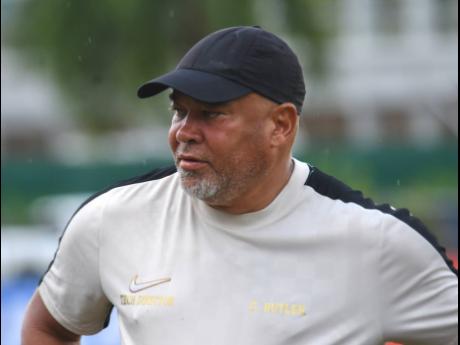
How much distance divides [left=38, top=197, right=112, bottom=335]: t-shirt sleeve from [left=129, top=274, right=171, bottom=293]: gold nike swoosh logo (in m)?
0.18

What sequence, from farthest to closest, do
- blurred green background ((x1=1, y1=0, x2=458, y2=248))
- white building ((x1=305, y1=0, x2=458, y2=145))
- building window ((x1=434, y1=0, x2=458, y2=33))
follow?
white building ((x1=305, y1=0, x2=458, y2=145)), building window ((x1=434, y1=0, x2=458, y2=33)), blurred green background ((x1=1, y1=0, x2=458, y2=248))

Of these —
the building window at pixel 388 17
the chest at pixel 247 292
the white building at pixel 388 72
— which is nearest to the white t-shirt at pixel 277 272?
the chest at pixel 247 292

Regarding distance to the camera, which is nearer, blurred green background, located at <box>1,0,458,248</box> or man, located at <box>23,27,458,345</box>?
man, located at <box>23,27,458,345</box>

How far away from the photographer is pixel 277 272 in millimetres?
4168

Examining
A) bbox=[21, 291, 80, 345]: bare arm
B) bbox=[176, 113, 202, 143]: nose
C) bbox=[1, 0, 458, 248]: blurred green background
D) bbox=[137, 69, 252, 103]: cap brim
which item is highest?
bbox=[137, 69, 252, 103]: cap brim

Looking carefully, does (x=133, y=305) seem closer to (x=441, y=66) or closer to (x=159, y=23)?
(x=159, y=23)

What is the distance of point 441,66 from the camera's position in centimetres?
3953

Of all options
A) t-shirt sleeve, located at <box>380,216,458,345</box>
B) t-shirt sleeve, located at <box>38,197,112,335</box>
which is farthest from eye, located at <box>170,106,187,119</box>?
t-shirt sleeve, located at <box>380,216,458,345</box>

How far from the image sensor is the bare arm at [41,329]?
4598 mm

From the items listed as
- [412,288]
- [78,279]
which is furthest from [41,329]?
[412,288]

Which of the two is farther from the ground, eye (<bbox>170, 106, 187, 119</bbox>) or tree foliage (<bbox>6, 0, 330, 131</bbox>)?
eye (<bbox>170, 106, 187, 119</bbox>)

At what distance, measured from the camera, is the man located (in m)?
4.12

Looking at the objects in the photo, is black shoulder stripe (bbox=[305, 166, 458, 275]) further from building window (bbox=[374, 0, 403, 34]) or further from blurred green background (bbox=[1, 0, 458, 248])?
building window (bbox=[374, 0, 403, 34])

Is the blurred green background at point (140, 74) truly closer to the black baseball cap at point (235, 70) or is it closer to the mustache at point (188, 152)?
the black baseball cap at point (235, 70)
